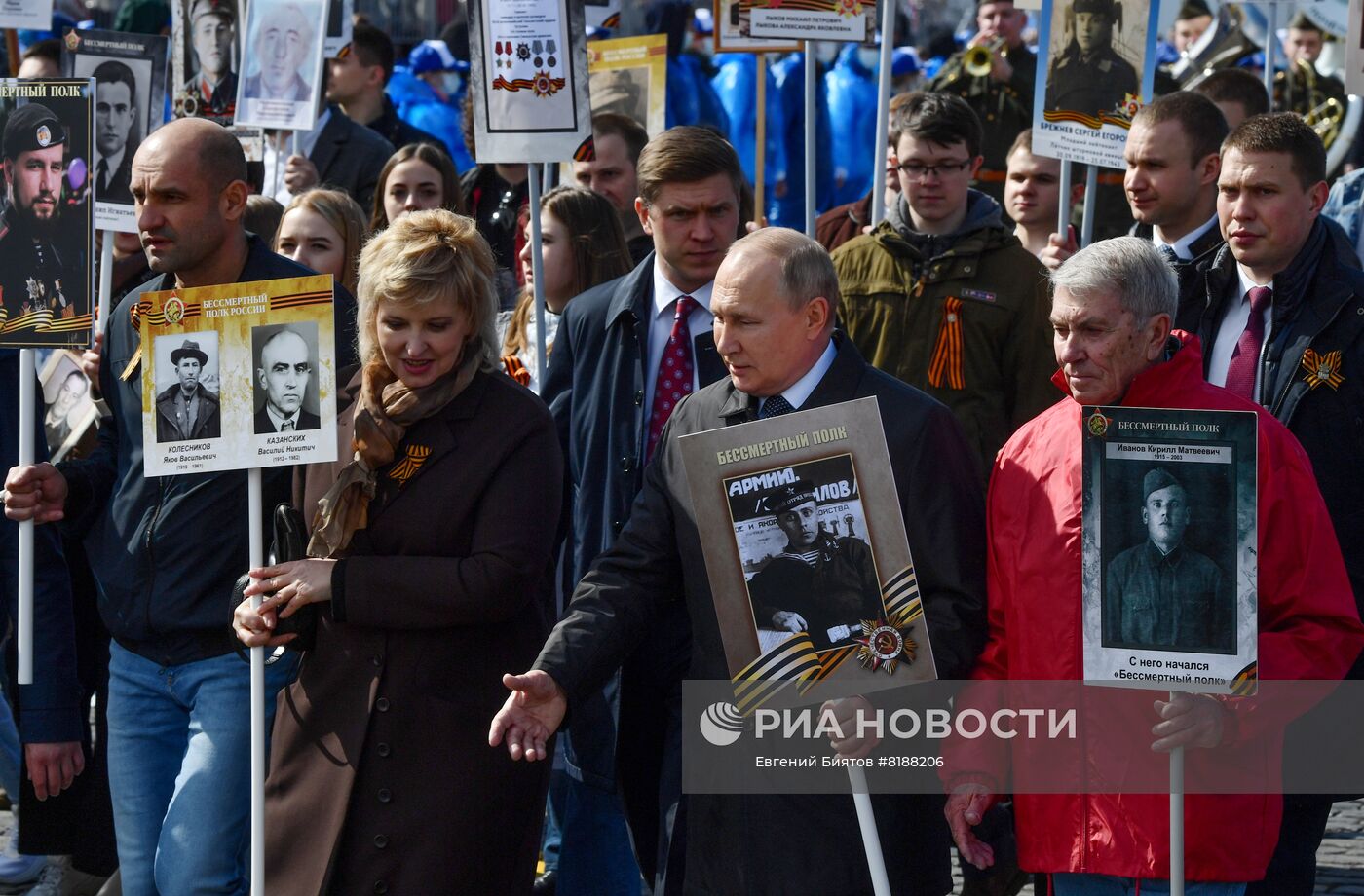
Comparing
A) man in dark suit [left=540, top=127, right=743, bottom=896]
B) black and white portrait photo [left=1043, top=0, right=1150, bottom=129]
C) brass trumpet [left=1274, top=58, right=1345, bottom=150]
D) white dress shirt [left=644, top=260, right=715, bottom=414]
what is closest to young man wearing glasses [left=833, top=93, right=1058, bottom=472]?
black and white portrait photo [left=1043, top=0, right=1150, bottom=129]

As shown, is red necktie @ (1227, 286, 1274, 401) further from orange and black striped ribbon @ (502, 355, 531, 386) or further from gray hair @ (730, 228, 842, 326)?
orange and black striped ribbon @ (502, 355, 531, 386)

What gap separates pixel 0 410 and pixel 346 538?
1567 mm

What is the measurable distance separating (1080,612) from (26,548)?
2.65 meters

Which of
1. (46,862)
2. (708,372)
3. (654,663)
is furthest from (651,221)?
(46,862)

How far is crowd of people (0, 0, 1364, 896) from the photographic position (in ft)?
12.3

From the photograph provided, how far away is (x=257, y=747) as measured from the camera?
405 cm

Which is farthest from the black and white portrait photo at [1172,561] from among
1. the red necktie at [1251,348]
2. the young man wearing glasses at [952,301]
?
the young man wearing glasses at [952,301]

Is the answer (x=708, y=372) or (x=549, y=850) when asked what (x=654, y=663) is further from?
(x=549, y=850)

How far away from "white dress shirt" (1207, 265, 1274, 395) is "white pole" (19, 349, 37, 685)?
119 inches

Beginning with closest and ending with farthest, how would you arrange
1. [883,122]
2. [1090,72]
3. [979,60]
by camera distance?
[1090,72], [883,122], [979,60]

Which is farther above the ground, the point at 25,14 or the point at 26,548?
the point at 25,14

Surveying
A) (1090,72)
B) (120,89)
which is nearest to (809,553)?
(1090,72)

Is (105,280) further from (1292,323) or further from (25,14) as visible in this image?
(1292,323)

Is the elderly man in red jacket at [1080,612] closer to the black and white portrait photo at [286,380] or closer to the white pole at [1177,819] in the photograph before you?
the white pole at [1177,819]
